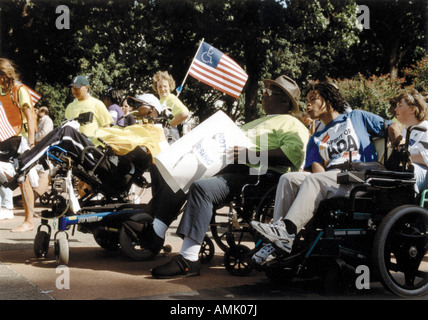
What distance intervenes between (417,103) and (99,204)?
130 inches

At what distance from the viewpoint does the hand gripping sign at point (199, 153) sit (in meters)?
4.43

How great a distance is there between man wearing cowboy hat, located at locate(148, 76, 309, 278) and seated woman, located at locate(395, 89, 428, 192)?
1.18 m

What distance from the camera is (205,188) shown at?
4.40 m

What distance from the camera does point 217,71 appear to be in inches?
282

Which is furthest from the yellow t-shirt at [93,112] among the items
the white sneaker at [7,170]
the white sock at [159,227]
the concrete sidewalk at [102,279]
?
the white sock at [159,227]

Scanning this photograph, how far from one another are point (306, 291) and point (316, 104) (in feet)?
5.02

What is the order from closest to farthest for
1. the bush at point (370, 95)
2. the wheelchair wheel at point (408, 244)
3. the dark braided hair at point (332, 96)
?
the wheelchair wheel at point (408, 244) → the dark braided hair at point (332, 96) → the bush at point (370, 95)

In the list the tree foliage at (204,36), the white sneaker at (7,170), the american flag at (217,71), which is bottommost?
the white sneaker at (7,170)

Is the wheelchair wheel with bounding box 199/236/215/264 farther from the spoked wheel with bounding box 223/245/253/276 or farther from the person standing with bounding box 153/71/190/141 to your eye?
the person standing with bounding box 153/71/190/141

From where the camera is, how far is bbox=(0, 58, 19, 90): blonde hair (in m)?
6.35

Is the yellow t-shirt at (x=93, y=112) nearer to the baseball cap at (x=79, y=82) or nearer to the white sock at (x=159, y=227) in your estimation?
the baseball cap at (x=79, y=82)

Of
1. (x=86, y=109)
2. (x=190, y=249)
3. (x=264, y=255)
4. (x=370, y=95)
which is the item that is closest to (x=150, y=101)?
(x=86, y=109)

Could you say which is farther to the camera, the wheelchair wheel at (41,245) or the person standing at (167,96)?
Answer: the person standing at (167,96)

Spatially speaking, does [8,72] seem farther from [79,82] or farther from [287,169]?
[287,169]
